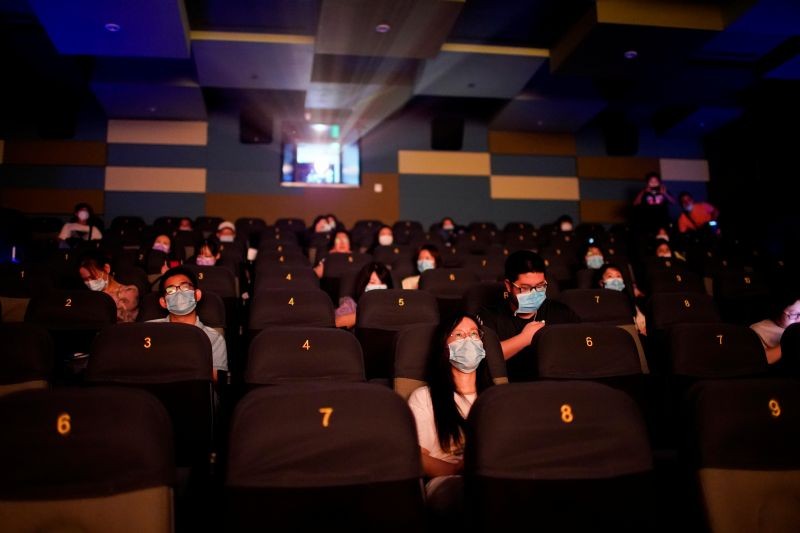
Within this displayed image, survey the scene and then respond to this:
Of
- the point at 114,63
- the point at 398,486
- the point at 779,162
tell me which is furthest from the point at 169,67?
the point at 779,162

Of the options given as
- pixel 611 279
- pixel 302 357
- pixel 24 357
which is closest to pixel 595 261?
pixel 611 279

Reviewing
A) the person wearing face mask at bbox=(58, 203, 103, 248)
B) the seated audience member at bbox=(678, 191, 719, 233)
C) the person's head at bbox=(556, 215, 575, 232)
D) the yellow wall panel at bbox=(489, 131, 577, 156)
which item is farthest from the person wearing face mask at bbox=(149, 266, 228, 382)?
the yellow wall panel at bbox=(489, 131, 577, 156)

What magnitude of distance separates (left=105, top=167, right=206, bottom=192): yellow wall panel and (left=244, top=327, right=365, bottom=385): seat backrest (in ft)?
27.7

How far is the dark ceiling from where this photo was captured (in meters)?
6.48

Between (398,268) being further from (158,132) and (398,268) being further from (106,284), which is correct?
(158,132)

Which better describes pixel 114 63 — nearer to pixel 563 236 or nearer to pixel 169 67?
pixel 169 67

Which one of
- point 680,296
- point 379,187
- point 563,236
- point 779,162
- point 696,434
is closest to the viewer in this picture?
point 696,434

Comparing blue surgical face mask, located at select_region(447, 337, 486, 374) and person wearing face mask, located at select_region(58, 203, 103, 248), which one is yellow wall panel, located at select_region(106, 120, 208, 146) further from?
blue surgical face mask, located at select_region(447, 337, 486, 374)

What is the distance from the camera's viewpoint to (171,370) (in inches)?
88.1

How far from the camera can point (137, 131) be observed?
32.5 ft

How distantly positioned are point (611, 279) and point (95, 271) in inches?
153

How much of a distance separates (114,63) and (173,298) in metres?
6.27

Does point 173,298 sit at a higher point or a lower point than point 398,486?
higher

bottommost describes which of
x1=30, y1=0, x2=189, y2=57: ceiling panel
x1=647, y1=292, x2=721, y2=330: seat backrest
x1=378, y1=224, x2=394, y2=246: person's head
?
x1=647, y1=292, x2=721, y2=330: seat backrest
